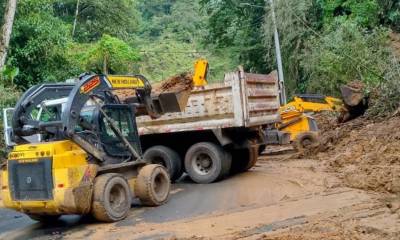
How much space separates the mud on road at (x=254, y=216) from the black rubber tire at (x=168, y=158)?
84 centimetres

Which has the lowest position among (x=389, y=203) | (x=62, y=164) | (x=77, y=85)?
(x=389, y=203)

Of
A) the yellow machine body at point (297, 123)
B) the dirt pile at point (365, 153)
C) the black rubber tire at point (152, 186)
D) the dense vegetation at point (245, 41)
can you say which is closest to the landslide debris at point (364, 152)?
the dirt pile at point (365, 153)

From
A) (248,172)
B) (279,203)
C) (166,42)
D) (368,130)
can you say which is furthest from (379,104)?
(166,42)

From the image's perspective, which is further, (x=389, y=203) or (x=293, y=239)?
(x=389, y=203)

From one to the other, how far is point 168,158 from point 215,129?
1.41 metres

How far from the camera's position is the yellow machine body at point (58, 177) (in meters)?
8.55

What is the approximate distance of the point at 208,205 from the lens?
9.79 meters

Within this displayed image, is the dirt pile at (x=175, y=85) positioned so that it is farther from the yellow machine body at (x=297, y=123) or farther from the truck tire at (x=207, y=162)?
the yellow machine body at (x=297, y=123)

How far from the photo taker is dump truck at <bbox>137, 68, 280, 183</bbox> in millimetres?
11906

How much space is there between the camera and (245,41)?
33.7m

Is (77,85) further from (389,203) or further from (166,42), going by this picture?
(166,42)

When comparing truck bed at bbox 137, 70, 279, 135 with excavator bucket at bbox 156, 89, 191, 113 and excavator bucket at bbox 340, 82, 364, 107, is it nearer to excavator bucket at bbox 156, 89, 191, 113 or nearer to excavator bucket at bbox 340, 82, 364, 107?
excavator bucket at bbox 156, 89, 191, 113

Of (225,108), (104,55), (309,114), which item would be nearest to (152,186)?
(225,108)

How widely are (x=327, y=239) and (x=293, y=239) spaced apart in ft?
1.31
